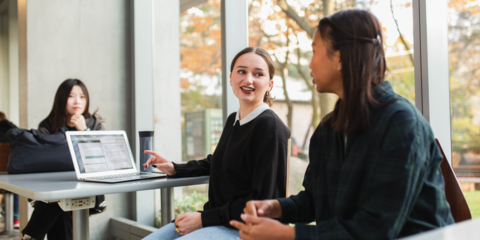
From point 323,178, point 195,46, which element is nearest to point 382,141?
point 323,178

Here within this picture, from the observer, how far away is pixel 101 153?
1925 millimetres

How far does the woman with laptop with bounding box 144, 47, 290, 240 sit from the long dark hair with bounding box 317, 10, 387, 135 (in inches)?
18.2

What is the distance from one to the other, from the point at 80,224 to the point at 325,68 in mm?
1326

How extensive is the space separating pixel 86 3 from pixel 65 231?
2.02 meters

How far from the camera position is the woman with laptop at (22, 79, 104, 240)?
2238 mm

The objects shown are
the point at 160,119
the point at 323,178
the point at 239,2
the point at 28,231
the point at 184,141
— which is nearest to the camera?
the point at 323,178

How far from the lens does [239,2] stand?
2570mm

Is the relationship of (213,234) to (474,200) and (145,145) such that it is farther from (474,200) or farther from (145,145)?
(474,200)

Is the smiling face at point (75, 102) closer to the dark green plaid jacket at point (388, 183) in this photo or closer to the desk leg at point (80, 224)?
the desk leg at point (80, 224)

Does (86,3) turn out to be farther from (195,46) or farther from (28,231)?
(195,46)

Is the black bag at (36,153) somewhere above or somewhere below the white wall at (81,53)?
below

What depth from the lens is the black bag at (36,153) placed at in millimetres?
2127

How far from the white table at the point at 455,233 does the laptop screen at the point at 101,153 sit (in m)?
1.61

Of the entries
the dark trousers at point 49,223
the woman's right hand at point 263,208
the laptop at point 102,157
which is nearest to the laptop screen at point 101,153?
the laptop at point 102,157
